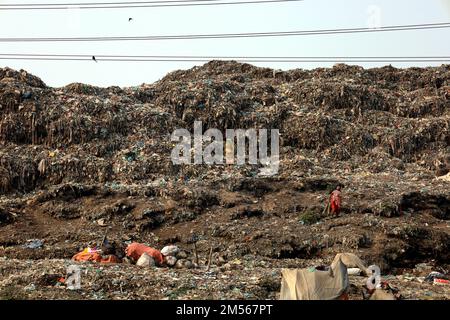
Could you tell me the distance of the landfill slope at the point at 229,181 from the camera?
925 centimetres

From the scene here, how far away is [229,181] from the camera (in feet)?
45.4

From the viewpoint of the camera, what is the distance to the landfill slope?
9.25m

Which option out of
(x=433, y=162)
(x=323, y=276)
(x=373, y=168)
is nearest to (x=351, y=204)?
(x=373, y=168)

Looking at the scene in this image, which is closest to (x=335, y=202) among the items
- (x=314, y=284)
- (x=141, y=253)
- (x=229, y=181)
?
(x=229, y=181)

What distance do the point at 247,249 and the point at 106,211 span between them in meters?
3.47

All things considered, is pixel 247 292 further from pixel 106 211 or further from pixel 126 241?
pixel 106 211

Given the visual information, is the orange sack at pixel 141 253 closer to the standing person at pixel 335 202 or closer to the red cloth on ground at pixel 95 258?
the red cloth on ground at pixel 95 258

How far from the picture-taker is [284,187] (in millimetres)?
13711

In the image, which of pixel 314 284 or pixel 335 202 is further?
pixel 335 202

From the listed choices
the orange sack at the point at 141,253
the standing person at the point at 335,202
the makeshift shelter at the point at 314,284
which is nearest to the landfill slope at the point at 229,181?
the standing person at the point at 335,202

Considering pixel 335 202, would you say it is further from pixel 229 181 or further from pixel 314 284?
pixel 314 284

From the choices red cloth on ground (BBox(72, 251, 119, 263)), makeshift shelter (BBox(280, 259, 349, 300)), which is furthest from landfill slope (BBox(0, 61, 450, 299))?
makeshift shelter (BBox(280, 259, 349, 300))

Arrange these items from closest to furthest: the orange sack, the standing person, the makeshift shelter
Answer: the makeshift shelter
the orange sack
the standing person

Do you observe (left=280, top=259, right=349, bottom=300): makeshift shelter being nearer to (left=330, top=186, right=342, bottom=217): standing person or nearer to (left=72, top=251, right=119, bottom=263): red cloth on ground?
(left=72, top=251, right=119, bottom=263): red cloth on ground
